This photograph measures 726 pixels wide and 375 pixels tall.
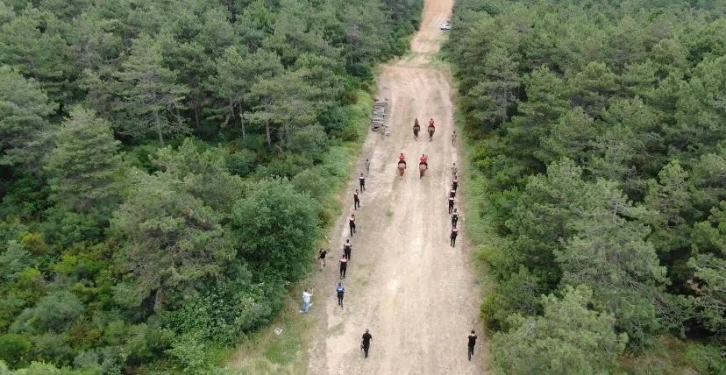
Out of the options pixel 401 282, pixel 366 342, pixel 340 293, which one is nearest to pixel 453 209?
pixel 401 282

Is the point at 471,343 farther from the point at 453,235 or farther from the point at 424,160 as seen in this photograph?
the point at 424,160

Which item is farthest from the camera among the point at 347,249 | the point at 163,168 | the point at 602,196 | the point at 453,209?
the point at 163,168

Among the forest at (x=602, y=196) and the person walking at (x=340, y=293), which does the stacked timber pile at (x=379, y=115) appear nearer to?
the forest at (x=602, y=196)

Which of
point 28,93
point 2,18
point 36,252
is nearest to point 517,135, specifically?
point 36,252

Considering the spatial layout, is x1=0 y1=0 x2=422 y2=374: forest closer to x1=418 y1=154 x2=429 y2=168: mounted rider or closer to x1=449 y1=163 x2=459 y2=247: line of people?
x1=418 y1=154 x2=429 y2=168: mounted rider

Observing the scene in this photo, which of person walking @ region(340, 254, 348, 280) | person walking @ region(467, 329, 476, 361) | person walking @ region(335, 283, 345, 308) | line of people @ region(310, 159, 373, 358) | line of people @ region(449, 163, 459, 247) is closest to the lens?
person walking @ region(467, 329, 476, 361)

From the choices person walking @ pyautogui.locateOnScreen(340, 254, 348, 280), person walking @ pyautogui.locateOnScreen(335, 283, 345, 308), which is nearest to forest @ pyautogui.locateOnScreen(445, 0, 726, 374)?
person walking @ pyautogui.locateOnScreen(335, 283, 345, 308)

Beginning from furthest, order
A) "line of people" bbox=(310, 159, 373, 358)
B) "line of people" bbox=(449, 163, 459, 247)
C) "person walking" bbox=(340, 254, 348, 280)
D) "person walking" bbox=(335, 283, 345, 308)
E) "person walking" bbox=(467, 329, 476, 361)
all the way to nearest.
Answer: "line of people" bbox=(449, 163, 459, 247) < "person walking" bbox=(340, 254, 348, 280) < "person walking" bbox=(335, 283, 345, 308) < "line of people" bbox=(310, 159, 373, 358) < "person walking" bbox=(467, 329, 476, 361)
